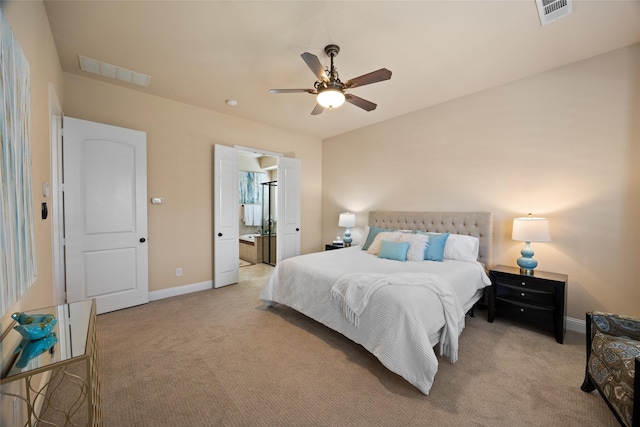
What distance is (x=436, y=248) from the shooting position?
3.30m

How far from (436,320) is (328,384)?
0.97m

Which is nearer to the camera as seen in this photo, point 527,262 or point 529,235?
point 529,235

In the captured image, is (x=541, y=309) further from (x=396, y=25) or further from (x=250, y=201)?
(x=250, y=201)

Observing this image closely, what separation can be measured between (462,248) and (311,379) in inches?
95.2

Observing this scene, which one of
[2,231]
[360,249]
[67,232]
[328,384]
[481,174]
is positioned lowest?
[328,384]

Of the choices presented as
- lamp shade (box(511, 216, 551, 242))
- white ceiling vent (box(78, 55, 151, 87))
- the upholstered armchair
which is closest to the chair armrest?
the upholstered armchair

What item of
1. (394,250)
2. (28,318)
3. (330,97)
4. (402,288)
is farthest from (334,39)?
(28,318)

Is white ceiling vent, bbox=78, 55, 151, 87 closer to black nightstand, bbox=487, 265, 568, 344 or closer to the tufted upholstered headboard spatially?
the tufted upholstered headboard

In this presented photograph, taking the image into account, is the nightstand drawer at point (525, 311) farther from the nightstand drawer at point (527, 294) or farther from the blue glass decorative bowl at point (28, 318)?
the blue glass decorative bowl at point (28, 318)

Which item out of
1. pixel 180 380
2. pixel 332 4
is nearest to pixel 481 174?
pixel 332 4

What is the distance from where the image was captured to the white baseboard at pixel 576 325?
279cm

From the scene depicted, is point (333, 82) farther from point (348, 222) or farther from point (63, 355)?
point (348, 222)

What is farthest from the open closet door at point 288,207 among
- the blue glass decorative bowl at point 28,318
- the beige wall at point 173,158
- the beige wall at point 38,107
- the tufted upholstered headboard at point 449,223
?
the blue glass decorative bowl at point 28,318

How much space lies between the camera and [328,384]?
6.48 feet
